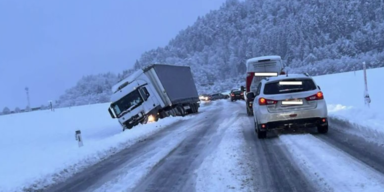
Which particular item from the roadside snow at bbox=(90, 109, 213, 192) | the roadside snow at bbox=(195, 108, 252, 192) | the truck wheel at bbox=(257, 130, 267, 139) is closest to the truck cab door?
the roadside snow at bbox=(90, 109, 213, 192)

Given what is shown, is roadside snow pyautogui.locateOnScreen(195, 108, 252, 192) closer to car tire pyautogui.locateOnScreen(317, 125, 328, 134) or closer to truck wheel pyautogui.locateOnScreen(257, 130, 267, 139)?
truck wheel pyautogui.locateOnScreen(257, 130, 267, 139)

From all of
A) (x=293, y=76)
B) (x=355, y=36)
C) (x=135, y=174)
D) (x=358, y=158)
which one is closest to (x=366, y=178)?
(x=358, y=158)

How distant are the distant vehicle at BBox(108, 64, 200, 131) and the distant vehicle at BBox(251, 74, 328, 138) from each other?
41.1ft

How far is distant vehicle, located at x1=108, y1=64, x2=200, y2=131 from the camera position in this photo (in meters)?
21.6

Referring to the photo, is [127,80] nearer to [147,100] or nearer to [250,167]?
[147,100]

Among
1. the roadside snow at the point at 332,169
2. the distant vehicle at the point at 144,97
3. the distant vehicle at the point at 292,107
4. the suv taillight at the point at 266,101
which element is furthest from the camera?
the distant vehicle at the point at 144,97

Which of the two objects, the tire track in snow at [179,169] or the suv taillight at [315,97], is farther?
the suv taillight at [315,97]

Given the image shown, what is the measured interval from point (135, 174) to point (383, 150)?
187 inches

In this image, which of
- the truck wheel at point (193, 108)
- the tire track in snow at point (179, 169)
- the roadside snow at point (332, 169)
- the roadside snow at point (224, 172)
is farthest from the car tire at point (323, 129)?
the truck wheel at point (193, 108)

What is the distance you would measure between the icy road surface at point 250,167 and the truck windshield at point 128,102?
11.8 meters

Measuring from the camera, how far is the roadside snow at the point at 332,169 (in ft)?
16.4

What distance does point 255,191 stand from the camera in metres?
5.13

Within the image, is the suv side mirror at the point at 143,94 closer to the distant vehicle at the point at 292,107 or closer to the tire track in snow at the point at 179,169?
the tire track in snow at the point at 179,169

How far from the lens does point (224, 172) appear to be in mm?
6316
